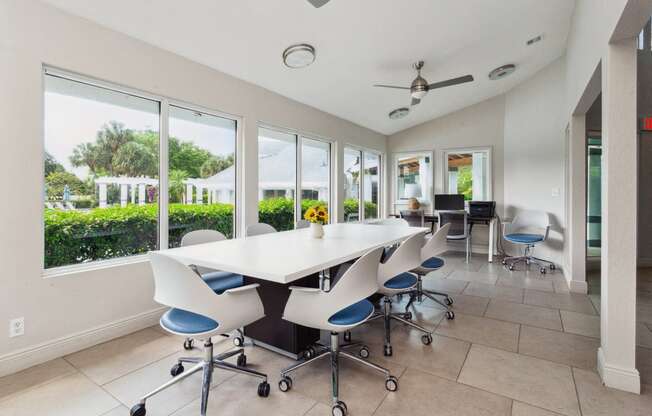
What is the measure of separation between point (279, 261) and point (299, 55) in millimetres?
2351

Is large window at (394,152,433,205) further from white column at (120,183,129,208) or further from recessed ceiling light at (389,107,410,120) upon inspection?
white column at (120,183,129,208)

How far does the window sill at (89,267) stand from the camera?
238 cm

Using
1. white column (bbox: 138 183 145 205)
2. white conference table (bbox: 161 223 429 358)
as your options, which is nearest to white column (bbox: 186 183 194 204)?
white column (bbox: 138 183 145 205)

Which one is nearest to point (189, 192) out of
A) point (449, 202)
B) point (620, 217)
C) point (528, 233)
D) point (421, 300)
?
point (421, 300)

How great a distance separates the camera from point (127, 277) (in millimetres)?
2750

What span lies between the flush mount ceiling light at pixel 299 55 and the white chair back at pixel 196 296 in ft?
8.12

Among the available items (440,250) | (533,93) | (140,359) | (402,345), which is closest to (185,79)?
(140,359)

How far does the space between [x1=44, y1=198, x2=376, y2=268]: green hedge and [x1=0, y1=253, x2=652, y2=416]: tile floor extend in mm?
749

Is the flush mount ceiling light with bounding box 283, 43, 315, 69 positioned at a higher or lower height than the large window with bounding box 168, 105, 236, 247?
higher

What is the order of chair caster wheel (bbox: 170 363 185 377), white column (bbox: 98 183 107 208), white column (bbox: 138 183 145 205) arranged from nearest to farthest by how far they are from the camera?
chair caster wheel (bbox: 170 363 185 377) → white column (bbox: 98 183 107 208) → white column (bbox: 138 183 145 205)

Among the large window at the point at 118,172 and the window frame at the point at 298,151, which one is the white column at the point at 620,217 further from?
the large window at the point at 118,172

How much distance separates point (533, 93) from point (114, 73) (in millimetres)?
6073

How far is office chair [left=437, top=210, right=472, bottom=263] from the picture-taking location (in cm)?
545

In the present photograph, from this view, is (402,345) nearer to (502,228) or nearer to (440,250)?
(440,250)
